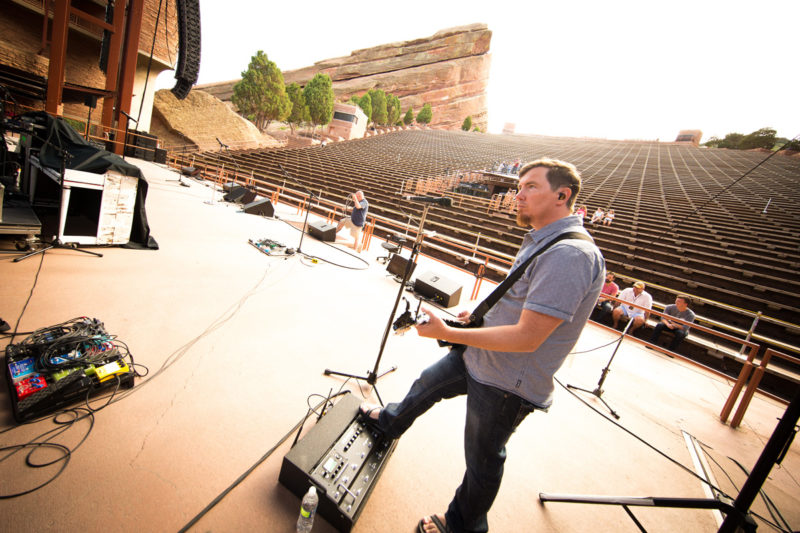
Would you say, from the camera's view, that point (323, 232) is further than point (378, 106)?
No

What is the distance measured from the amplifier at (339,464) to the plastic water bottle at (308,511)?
7 cm

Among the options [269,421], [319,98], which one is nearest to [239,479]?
[269,421]

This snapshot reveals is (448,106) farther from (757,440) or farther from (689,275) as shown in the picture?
(757,440)

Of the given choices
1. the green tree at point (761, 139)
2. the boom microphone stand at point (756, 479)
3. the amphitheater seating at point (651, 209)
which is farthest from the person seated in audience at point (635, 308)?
the green tree at point (761, 139)

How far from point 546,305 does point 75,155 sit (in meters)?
5.19

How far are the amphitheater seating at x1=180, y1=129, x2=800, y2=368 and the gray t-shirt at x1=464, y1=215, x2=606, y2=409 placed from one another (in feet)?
9.80

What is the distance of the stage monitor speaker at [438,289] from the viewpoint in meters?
4.75

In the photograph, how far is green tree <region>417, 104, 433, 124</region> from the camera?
4759 cm

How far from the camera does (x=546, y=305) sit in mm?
1042

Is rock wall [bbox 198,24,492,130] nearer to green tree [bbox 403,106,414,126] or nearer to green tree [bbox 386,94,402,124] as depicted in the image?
green tree [bbox 403,106,414,126]

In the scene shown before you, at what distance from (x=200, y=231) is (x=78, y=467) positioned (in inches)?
195

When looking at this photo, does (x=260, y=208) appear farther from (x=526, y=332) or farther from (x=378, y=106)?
(x=378, y=106)

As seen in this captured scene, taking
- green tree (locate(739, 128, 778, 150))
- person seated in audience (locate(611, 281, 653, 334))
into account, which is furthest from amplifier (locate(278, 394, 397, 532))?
green tree (locate(739, 128, 778, 150))

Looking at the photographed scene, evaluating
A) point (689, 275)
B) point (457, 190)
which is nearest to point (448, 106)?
point (457, 190)
